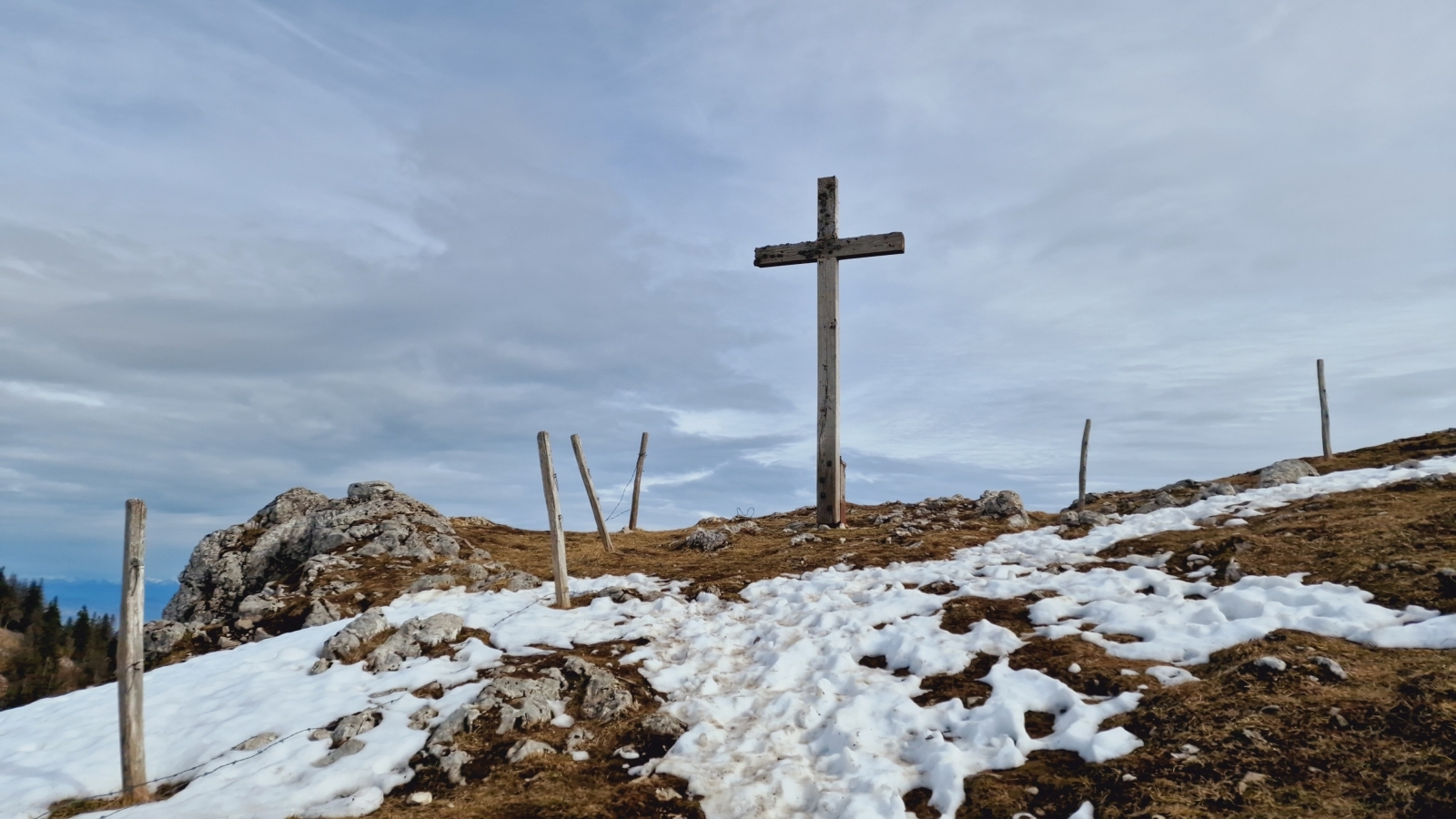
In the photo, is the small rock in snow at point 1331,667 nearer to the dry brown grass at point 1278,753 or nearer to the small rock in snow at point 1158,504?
the dry brown grass at point 1278,753

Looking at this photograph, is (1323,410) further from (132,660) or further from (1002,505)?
(132,660)

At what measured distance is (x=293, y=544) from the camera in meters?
18.5

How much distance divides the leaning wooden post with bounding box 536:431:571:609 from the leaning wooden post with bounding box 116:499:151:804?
5.81 meters

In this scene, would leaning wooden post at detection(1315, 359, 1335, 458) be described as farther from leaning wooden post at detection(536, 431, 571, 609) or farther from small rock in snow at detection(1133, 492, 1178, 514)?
leaning wooden post at detection(536, 431, 571, 609)

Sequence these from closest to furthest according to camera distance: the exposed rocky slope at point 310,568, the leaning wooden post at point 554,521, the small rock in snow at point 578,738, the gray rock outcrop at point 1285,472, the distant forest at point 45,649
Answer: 1. the small rock in snow at point 578,738
2. the leaning wooden post at point 554,521
3. the exposed rocky slope at point 310,568
4. the gray rock outcrop at point 1285,472
5. the distant forest at point 45,649

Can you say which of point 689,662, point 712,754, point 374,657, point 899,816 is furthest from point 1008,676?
point 374,657

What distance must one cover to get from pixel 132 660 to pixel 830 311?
14.9 m

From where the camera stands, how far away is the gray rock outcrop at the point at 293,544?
17.3m

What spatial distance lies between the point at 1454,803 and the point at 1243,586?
17.6 ft

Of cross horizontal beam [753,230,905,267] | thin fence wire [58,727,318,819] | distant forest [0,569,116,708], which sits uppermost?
cross horizontal beam [753,230,905,267]

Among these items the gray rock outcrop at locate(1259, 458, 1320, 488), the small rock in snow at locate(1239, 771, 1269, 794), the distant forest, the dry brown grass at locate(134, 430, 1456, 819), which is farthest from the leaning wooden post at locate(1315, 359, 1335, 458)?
the distant forest

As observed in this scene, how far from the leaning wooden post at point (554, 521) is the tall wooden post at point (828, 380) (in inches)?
292

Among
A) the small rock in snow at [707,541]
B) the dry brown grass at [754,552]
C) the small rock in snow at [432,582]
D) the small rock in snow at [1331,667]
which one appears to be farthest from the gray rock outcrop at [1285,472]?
the small rock in snow at [432,582]

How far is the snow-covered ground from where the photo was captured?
23.4ft
